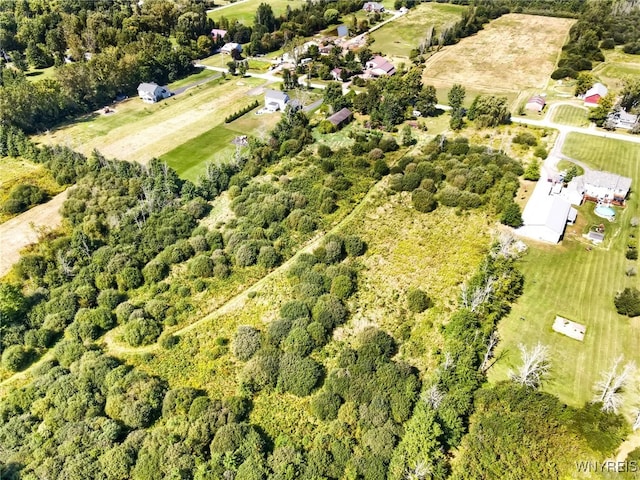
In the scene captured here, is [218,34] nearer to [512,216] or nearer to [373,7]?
[373,7]

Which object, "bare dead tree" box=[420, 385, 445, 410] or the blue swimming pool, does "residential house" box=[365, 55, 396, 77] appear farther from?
"bare dead tree" box=[420, 385, 445, 410]

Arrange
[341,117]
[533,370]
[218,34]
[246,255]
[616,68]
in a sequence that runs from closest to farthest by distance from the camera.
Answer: [533,370]
[246,255]
[341,117]
[616,68]
[218,34]

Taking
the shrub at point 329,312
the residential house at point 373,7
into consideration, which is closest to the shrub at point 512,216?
the shrub at point 329,312

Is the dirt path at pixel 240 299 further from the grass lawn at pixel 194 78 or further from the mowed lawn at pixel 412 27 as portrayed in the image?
the mowed lawn at pixel 412 27

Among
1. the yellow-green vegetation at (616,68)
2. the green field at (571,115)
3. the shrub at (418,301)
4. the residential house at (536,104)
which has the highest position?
the yellow-green vegetation at (616,68)

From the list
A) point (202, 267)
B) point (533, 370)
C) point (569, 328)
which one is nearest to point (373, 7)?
point (202, 267)

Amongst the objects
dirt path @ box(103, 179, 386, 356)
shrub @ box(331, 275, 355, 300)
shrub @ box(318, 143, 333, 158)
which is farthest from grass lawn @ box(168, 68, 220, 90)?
shrub @ box(331, 275, 355, 300)

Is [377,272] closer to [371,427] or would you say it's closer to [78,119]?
[371,427]
